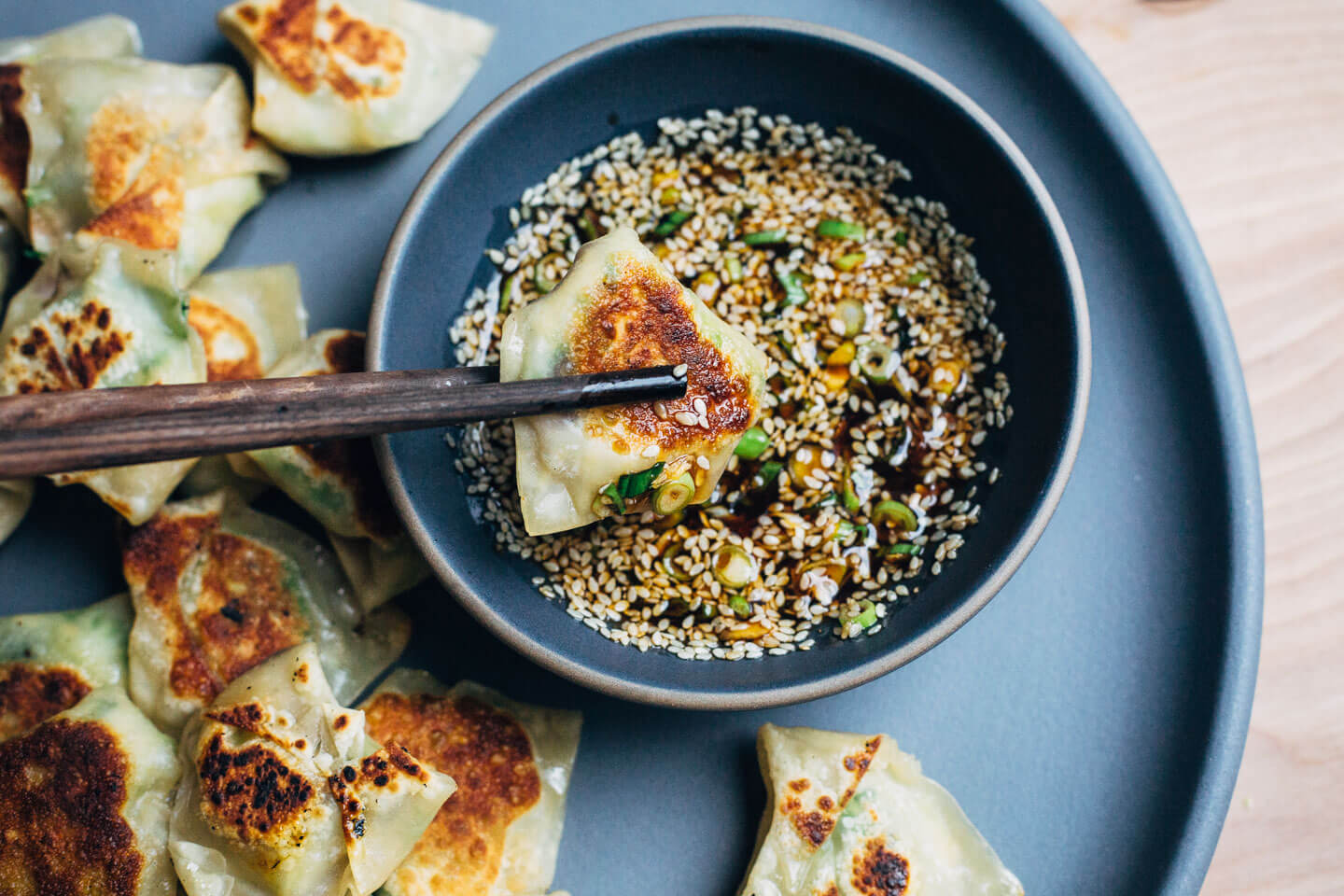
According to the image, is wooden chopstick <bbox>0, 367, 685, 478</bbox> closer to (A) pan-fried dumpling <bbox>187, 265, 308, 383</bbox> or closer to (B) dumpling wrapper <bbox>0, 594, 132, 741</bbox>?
(A) pan-fried dumpling <bbox>187, 265, 308, 383</bbox>

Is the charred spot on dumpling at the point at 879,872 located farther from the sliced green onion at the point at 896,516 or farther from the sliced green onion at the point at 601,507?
the sliced green onion at the point at 601,507

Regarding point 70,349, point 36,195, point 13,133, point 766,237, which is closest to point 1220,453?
point 766,237

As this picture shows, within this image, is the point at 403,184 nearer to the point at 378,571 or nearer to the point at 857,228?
the point at 378,571

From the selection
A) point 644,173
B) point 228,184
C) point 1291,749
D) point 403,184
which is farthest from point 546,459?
point 1291,749

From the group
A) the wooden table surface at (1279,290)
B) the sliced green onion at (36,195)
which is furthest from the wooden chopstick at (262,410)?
the wooden table surface at (1279,290)

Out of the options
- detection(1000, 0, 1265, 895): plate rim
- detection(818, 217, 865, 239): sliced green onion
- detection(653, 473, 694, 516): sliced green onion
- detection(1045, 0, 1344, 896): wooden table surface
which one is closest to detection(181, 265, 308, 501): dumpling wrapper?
detection(653, 473, 694, 516): sliced green onion
